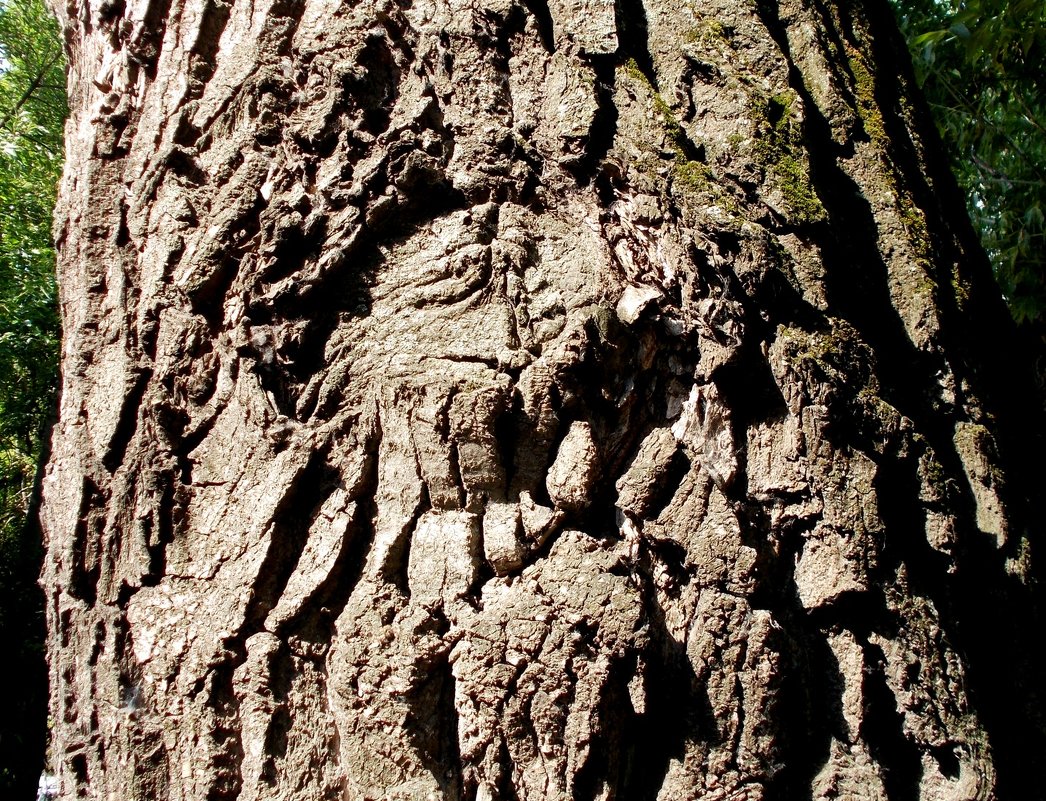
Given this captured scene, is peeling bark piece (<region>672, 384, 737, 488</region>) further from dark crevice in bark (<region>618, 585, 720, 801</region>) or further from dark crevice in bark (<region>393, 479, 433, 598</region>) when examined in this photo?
dark crevice in bark (<region>393, 479, 433, 598</region>)

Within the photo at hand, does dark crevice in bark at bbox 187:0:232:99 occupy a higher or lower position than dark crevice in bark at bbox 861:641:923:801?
higher

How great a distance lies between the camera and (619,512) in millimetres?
1117

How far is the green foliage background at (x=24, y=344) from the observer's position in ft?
22.8

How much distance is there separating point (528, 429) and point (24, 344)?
842 centimetres

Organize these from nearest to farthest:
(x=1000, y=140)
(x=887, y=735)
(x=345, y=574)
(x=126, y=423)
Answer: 1. (x=887, y=735)
2. (x=345, y=574)
3. (x=126, y=423)
4. (x=1000, y=140)

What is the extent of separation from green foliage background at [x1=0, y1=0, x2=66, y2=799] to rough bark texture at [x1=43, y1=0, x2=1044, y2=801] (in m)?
6.75

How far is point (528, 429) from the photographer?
1.14m

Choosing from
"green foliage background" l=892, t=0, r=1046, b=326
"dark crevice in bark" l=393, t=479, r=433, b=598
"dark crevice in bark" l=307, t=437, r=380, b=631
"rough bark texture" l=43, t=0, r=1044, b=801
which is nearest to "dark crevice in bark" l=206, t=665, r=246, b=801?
"rough bark texture" l=43, t=0, r=1044, b=801

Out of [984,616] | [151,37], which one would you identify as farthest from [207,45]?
[984,616]

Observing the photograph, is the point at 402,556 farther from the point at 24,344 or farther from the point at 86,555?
the point at 24,344

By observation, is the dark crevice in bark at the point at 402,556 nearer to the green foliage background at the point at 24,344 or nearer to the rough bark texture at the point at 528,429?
the rough bark texture at the point at 528,429

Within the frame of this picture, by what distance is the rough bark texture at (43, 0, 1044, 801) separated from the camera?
1025 millimetres

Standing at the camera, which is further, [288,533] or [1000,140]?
[1000,140]

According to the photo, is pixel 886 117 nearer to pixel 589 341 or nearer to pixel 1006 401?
pixel 1006 401
